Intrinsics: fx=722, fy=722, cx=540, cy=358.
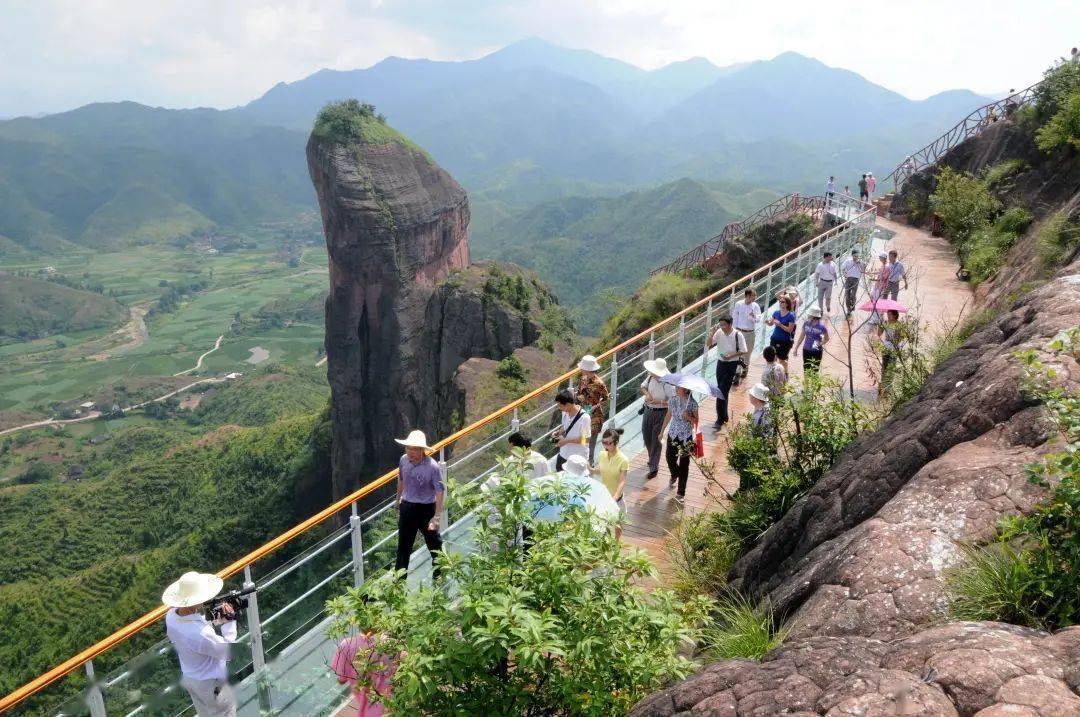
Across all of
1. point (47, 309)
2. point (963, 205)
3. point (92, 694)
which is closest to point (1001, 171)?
point (963, 205)

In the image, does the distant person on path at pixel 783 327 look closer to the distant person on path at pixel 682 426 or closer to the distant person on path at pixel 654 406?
the distant person on path at pixel 654 406

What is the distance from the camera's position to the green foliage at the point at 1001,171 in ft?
58.2

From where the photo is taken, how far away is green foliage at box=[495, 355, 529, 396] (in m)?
30.1

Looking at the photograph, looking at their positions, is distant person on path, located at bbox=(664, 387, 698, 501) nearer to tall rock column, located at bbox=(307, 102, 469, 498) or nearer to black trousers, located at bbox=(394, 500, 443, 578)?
black trousers, located at bbox=(394, 500, 443, 578)

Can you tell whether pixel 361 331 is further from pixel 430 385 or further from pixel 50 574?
pixel 50 574

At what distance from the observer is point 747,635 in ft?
12.9

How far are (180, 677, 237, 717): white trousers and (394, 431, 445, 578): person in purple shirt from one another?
1578mm

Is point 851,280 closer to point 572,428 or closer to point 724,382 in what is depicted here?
point 724,382

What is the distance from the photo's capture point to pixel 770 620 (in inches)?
156

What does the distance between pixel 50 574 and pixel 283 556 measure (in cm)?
2766

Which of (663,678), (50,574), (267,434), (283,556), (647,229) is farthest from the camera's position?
(647,229)

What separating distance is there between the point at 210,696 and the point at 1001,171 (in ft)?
67.2

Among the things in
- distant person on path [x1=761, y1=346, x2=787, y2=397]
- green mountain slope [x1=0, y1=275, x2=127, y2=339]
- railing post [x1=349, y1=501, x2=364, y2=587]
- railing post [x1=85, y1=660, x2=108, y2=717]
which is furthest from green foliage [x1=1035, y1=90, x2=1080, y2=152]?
green mountain slope [x1=0, y1=275, x2=127, y2=339]

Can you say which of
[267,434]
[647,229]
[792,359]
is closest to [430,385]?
[267,434]
